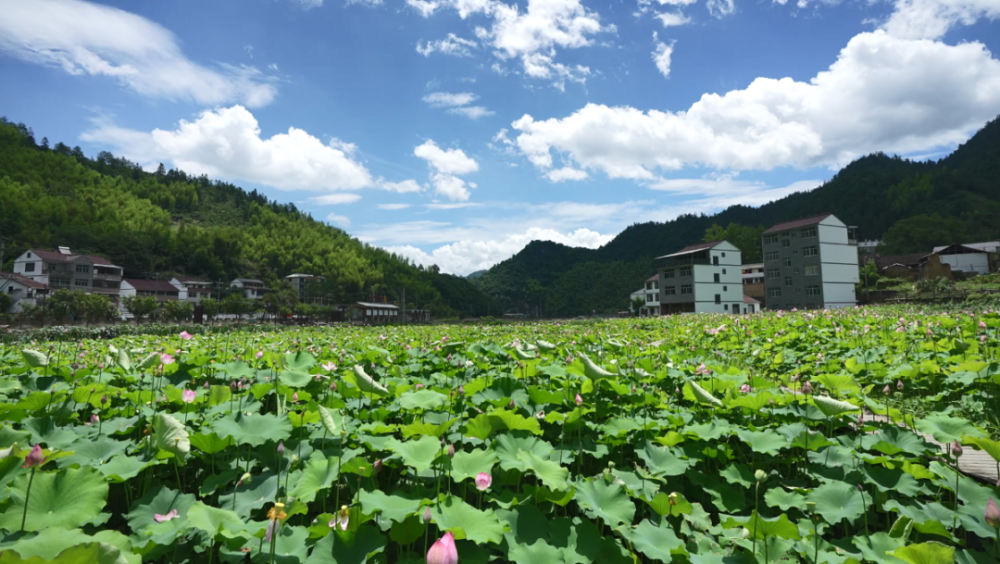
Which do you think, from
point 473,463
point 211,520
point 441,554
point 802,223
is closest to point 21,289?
point 211,520

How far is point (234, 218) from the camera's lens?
107375 mm

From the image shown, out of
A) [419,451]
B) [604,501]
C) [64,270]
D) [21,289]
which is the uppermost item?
[64,270]

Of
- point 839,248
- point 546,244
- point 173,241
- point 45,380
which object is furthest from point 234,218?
point 45,380

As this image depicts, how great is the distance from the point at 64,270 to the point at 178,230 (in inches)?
1232

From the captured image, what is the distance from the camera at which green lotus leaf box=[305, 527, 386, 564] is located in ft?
4.64

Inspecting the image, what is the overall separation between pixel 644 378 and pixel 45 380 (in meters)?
3.82

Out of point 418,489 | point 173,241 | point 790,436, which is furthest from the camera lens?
point 173,241

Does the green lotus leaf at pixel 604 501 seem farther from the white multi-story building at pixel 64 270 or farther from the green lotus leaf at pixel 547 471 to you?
the white multi-story building at pixel 64 270

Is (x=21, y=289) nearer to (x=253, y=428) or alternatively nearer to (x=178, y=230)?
(x=178, y=230)

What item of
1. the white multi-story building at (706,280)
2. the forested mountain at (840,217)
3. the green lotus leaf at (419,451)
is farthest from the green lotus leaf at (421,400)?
the forested mountain at (840,217)

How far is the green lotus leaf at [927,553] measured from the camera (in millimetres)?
1220

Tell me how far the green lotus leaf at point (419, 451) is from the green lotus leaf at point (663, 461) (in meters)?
1.00

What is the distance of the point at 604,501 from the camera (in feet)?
5.89

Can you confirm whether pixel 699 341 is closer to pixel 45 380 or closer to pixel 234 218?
pixel 45 380
